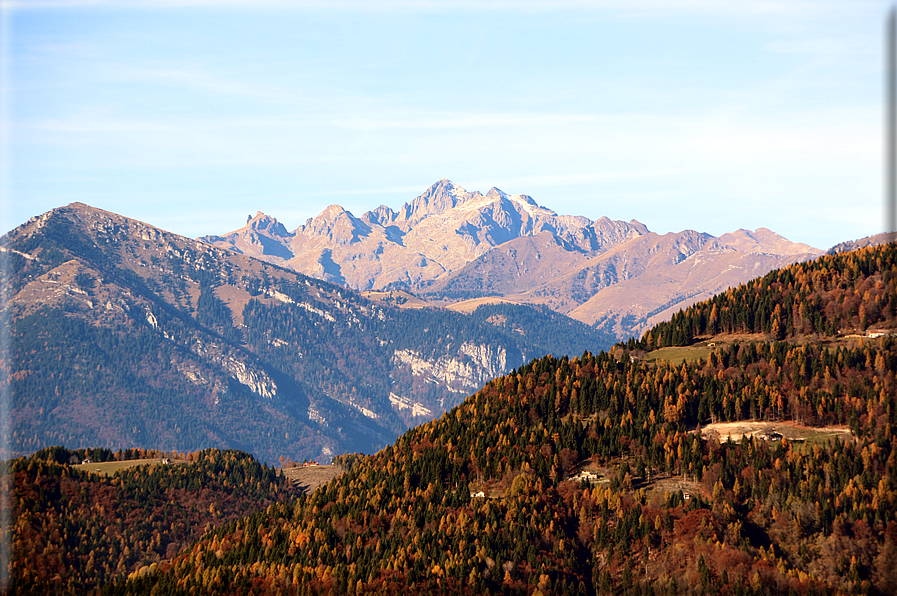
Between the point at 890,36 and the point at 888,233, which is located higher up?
the point at 890,36

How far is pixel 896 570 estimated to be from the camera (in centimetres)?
19962

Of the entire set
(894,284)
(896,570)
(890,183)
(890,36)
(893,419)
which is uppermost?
(890,36)

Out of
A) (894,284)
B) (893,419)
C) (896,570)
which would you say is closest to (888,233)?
(894,284)

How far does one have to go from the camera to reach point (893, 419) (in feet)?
285

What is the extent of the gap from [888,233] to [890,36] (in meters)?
16.5

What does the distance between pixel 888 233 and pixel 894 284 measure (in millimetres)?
11348

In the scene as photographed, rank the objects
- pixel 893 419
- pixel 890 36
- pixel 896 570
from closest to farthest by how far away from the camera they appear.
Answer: pixel 890 36 < pixel 893 419 < pixel 896 570

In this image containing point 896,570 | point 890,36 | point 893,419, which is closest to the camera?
point 890,36

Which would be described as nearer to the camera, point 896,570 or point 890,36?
point 890,36

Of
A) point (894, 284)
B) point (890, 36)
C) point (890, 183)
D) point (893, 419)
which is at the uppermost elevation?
point (890, 36)

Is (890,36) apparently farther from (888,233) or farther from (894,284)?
(894,284)

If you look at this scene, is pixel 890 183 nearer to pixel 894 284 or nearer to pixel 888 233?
pixel 888 233

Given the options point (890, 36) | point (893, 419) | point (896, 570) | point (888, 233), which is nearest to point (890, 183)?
point (888, 233)

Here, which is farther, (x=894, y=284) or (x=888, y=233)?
(x=894, y=284)
